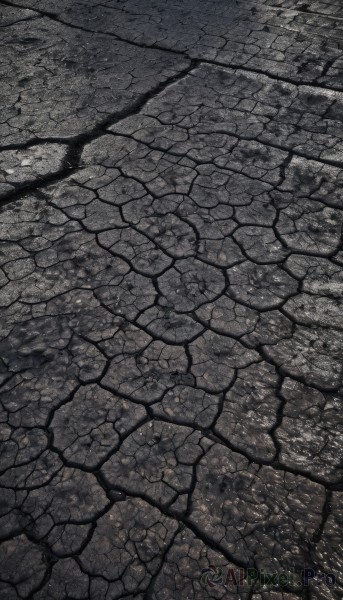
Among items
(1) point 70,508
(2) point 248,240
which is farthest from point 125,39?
(1) point 70,508

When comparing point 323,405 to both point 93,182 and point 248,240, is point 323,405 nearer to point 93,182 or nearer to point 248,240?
point 248,240

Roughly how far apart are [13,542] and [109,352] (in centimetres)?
76

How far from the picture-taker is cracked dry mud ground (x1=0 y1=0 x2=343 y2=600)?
1.51 m

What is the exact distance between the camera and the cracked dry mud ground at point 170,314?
4.97 feet

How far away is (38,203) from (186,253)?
34.0 inches

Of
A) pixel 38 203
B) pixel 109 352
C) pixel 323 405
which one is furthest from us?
pixel 38 203

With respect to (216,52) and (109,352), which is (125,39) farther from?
(109,352)

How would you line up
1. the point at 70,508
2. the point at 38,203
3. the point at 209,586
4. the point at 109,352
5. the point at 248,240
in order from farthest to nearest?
1. the point at 38,203
2. the point at 248,240
3. the point at 109,352
4. the point at 70,508
5. the point at 209,586

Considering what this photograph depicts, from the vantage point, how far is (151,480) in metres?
1.63

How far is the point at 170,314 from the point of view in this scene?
6.92 ft

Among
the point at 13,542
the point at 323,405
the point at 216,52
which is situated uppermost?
the point at 216,52

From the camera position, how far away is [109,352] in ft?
6.54

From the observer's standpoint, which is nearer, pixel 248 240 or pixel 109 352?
pixel 109 352

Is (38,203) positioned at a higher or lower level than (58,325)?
higher
